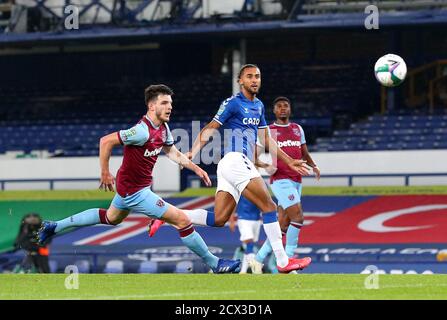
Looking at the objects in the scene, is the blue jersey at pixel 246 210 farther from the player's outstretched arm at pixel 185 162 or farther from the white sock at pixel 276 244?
the player's outstretched arm at pixel 185 162

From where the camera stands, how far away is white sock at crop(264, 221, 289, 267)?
14.2 m

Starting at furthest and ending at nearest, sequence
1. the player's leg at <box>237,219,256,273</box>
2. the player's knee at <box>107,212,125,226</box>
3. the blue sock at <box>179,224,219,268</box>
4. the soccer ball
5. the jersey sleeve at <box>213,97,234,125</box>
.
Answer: the player's leg at <box>237,219,256,273</box> → the soccer ball → the jersey sleeve at <box>213,97,234,125</box> → the player's knee at <box>107,212,125,226</box> → the blue sock at <box>179,224,219,268</box>

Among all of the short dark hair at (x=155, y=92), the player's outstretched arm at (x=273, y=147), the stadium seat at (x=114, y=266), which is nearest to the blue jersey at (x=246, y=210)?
the stadium seat at (x=114, y=266)

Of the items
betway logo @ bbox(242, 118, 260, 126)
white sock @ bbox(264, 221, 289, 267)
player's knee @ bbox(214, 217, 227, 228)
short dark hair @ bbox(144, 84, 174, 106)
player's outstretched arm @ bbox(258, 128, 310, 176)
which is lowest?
white sock @ bbox(264, 221, 289, 267)

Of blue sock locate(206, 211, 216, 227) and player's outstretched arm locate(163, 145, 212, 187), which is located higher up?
player's outstretched arm locate(163, 145, 212, 187)

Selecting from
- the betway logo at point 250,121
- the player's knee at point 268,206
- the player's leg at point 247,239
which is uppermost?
the betway logo at point 250,121

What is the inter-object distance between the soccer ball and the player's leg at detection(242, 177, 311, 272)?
6202mm

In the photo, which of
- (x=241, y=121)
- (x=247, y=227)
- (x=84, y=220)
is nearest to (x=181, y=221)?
(x=84, y=220)

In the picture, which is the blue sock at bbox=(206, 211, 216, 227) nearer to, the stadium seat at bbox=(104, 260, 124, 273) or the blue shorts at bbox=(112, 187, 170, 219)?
the blue shorts at bbox=(112, 187, 170, 219)

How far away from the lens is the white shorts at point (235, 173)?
14.1 m

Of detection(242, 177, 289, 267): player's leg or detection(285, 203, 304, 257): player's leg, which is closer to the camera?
detection(242, 177, 289, 267): player's leg

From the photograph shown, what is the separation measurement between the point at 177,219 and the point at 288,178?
4.50 metres

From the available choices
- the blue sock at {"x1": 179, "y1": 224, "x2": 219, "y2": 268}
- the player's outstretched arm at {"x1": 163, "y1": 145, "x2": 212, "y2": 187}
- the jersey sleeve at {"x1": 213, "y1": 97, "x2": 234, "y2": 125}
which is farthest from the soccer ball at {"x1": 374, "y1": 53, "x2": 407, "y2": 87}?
the blue sock at {"x1": 179, "y1": 224, "x2": 219, "y2": 268}
